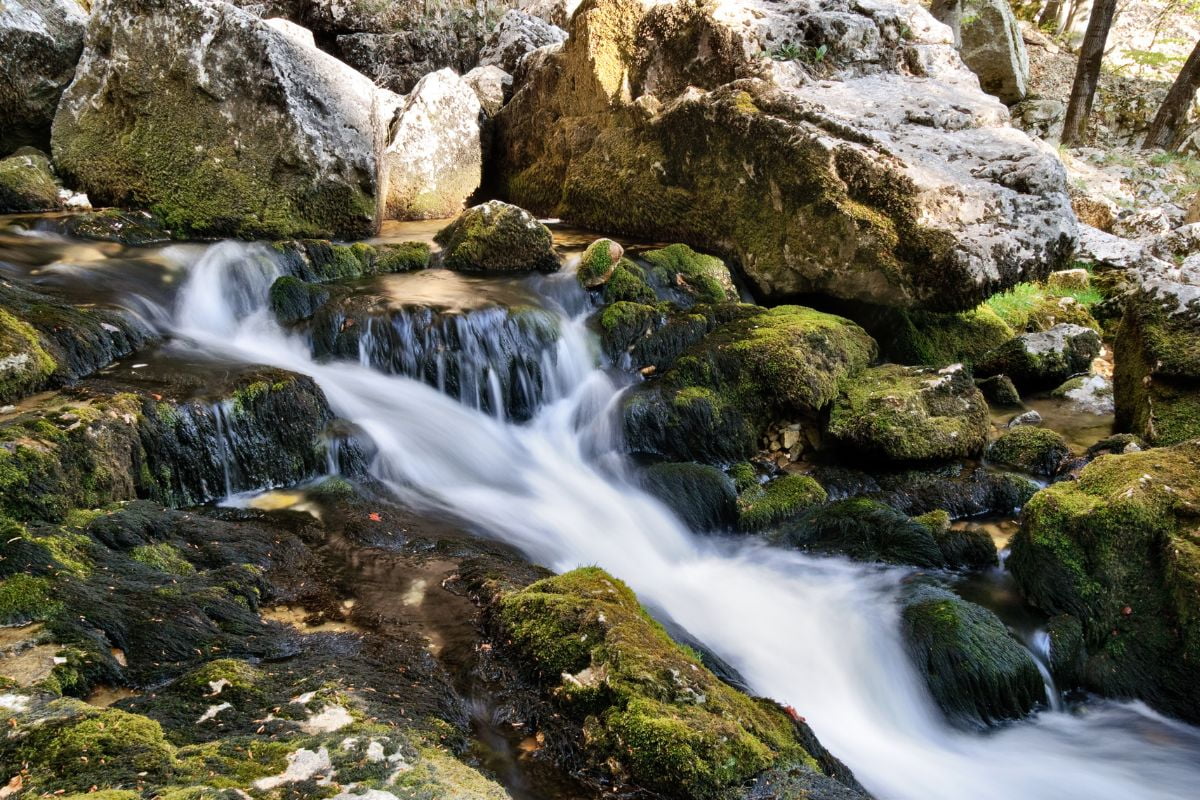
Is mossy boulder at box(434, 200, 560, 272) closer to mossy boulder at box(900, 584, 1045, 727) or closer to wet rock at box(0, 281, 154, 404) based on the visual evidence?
wet rock at box(0, 281, 154, 404)

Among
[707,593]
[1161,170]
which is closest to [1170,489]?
[707,593]

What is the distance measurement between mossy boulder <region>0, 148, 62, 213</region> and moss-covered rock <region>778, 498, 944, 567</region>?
27.6 ft

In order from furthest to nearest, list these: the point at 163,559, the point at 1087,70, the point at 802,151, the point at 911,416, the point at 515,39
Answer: the point at 1087,70, the point at 515,39, the point at 802,151, the point at 911,416, the point at 163,559

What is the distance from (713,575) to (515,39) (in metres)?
12.5

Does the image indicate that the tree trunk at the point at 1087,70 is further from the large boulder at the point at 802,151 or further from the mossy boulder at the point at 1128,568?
the mossy boulder at the point at 1128,568

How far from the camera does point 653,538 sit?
5629 mm

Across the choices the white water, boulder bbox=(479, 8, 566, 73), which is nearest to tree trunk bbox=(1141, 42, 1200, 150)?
boulder bbox=(479, 8, 566, 73)

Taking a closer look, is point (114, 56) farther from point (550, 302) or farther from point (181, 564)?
point (181, 564)

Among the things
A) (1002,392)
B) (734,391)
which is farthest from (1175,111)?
(734,391)

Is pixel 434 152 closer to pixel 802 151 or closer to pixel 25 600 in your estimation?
pixel 802 151

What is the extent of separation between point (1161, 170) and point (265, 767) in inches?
805

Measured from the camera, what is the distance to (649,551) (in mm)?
5492

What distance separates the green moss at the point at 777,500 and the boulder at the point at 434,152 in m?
7.47

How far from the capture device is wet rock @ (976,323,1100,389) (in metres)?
8.75
